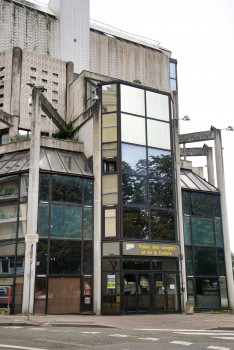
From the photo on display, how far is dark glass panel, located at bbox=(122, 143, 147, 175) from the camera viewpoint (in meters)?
23.5

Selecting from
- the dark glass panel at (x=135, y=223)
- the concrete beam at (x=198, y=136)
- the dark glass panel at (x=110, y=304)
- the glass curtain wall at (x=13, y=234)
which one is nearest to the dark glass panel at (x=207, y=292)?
the dark glass panel at (x=135, y=223)

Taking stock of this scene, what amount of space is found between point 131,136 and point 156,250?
7061 mm

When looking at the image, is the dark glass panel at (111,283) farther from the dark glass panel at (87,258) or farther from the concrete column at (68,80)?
the concrete column at (68,80)

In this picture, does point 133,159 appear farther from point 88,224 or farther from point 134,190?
point 88,224

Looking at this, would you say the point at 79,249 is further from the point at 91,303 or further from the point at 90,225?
the point at 91,303

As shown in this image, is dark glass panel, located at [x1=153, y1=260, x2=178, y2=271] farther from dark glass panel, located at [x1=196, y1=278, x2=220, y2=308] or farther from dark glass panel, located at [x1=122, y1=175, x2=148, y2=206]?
dark glass panel, located at [x1=122, y1=175, x2=148, y2=206]

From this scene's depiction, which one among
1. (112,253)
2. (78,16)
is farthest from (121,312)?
(78,16)

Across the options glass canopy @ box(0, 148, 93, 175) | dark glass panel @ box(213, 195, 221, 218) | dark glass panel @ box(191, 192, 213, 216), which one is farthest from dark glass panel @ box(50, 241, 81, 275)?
dark glass panel @ box(213, 195, 221, 218)

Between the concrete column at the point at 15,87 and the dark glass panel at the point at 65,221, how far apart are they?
27.4ft

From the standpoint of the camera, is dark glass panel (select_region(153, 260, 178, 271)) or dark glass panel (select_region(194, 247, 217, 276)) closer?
dark glass panel (select_region(153, 260, 178, 271))

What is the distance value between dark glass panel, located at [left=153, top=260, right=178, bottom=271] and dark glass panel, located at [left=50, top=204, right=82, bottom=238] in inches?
188

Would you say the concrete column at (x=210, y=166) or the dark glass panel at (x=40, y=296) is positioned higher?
the concrete column at (x=210, y=166)

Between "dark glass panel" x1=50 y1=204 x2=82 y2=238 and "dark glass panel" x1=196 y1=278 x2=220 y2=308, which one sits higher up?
"dark glass panel" x1=50 y1=204 x2=82 y2=238

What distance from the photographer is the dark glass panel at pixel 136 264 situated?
2194cm
